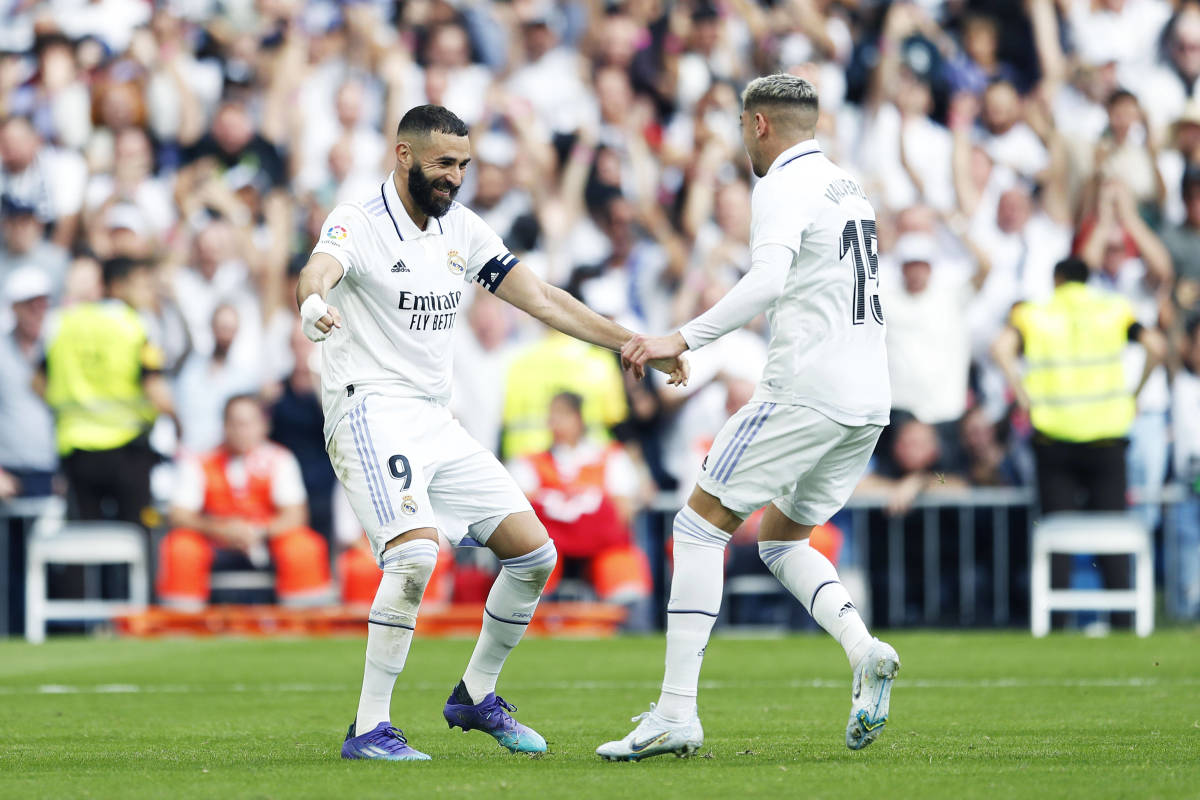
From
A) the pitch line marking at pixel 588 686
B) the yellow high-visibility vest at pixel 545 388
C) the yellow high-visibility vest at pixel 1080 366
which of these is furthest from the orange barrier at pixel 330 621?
the yellow high-visibility vest at pixel 1080 366

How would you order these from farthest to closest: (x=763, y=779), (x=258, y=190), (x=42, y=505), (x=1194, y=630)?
1. (x=258, y=190)
2. (x=42, y=505)
3. (x=1194, y=630)
4. (x=763, y=779)

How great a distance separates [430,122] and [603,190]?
897 cm

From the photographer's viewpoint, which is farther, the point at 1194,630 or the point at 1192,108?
the point at 1192,108

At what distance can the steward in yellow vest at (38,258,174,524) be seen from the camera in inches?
589

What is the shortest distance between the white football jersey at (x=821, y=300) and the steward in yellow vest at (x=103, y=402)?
8908mm

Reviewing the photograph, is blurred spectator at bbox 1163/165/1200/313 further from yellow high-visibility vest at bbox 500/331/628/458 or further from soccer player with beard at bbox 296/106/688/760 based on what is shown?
soccer player with beard at bbox 296/106/688/760

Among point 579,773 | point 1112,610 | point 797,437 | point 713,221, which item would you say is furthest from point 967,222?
point 579,773

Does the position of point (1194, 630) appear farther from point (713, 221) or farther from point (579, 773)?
point (579, 773)

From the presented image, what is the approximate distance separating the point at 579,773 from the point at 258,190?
37.3ft

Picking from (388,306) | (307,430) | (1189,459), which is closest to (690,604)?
(388,306)

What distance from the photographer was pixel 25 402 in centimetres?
1560

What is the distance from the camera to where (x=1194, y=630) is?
14.3 metres

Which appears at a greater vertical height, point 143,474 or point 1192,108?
point 1192,108

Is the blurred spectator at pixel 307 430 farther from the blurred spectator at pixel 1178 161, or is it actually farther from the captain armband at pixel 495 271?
the captain armband at pixel 495 271
